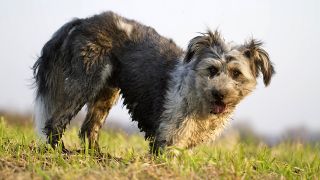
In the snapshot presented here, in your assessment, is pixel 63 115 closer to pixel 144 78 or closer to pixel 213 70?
pixel 144 78

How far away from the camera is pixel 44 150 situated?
7.32m

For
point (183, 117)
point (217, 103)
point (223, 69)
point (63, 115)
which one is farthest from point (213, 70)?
point (63, 115)

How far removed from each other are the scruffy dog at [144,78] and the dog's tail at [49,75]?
14 mm

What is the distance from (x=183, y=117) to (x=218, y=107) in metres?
0.47

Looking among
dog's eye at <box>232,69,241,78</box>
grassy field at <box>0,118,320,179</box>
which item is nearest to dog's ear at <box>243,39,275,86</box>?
dog's eye at <box>232,69,241,78</box>

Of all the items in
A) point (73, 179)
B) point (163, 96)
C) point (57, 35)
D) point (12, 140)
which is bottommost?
point (73, 179)

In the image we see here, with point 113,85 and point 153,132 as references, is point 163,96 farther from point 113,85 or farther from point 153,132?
point 113,85

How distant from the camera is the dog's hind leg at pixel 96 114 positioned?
29.6ft

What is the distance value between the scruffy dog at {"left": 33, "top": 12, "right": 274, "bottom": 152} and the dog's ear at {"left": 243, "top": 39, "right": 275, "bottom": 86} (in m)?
0.01

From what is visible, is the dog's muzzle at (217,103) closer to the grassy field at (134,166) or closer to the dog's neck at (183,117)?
the dog's neck at (183,117)

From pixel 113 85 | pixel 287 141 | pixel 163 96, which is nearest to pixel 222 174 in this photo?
pixel 163 96

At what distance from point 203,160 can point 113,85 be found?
2481 mm

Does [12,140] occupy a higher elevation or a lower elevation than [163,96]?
lower

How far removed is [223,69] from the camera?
7.31m
